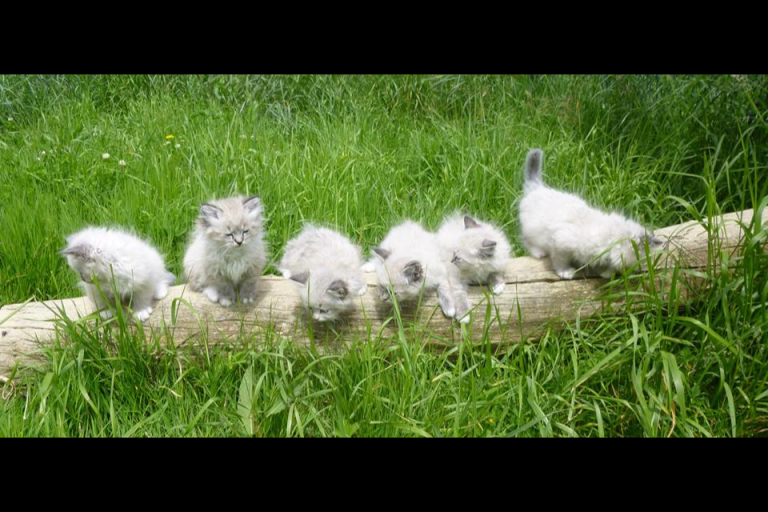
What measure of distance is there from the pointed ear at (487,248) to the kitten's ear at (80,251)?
76.4 inches

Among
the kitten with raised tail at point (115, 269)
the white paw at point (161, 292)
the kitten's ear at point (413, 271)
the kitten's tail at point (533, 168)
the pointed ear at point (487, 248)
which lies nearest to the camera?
the kitten with raised tail at point (115, 269)

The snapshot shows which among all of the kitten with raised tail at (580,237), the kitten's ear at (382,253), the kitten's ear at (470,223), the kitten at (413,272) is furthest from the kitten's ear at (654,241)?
the kitten's ear at (382,253)

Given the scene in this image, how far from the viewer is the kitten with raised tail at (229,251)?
3.10 m

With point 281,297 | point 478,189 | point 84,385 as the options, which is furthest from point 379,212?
point 84,385

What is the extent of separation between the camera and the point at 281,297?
3.22m

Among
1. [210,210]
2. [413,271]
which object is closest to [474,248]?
[413,271]

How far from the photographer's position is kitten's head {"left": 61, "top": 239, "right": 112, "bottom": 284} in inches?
115

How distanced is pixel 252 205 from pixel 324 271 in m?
0.51

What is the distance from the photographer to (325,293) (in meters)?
3.03

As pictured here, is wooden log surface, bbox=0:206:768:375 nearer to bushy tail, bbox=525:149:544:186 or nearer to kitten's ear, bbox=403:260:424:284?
kitten's ear, bbox=403:260:424:284

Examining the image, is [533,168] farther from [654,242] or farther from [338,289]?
[338,289]

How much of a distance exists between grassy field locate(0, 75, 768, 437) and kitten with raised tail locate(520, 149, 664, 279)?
306mm

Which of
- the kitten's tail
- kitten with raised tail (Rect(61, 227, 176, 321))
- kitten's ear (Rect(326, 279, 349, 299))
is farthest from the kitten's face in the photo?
the kitten's tail

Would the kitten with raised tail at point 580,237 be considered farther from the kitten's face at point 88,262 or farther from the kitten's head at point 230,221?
the kitten's face at point 88,262
